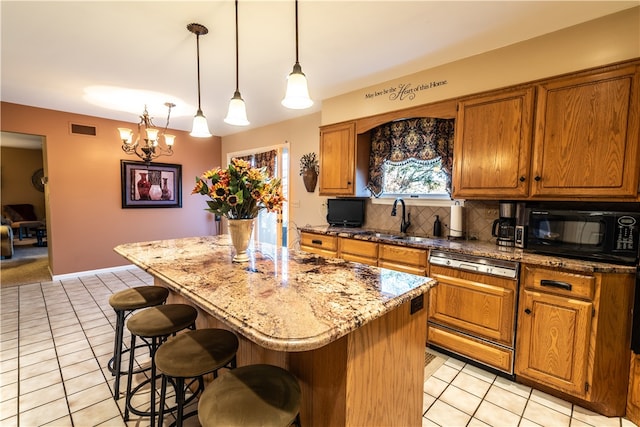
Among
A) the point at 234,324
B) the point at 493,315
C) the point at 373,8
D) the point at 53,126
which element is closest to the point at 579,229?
the point at 493,315

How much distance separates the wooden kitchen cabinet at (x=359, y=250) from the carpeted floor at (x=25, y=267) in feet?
15.4

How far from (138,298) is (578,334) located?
9.75 ft

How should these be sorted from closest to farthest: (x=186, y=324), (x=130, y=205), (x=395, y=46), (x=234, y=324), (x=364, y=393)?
1. (x=234, y=324)
2. (x=364, y=393)
3. (x=186, y=324)
4. (x=395, y=46)
5. (x=130, y=205)

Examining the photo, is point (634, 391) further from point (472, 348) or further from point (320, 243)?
point (320, 243)

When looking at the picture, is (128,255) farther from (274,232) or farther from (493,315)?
(274,232)

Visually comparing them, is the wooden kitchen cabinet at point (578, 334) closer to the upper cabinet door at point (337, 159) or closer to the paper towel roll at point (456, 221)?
the paper towel roll at point (456, 221)

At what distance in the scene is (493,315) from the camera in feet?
7.31

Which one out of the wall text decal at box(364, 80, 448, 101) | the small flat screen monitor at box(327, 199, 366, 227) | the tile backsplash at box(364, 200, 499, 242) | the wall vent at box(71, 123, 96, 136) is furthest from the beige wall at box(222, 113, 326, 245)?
the wall vent at box(71, 123, 96, 136)

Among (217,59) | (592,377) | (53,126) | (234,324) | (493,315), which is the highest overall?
(217,59)

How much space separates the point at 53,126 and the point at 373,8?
4.95m

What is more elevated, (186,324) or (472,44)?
(472,44)

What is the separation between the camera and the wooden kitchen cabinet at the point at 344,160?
3461 millimetres

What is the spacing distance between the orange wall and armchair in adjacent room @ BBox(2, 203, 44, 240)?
4.12 metres

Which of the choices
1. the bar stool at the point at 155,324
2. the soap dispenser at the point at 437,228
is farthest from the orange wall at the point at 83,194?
the soap dispenser at the point at 437,228
